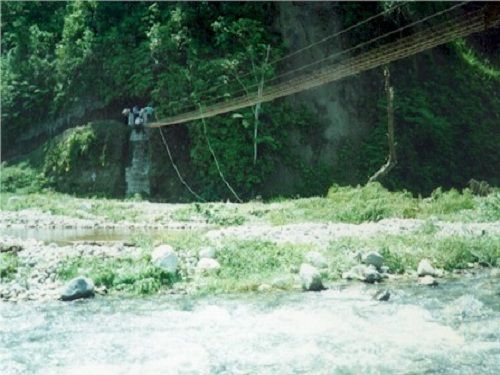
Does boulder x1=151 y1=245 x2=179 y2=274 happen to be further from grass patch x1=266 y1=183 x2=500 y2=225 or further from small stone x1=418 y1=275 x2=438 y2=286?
grass patch x1=266 y1=183 x2=500 y2=225

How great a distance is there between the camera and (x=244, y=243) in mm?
9070

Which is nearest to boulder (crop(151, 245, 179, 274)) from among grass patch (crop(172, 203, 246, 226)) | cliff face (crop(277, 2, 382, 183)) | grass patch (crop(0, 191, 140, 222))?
grass patch (crop(172, 203, 246, 226))

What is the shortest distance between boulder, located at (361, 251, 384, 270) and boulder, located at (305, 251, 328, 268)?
0.54 m

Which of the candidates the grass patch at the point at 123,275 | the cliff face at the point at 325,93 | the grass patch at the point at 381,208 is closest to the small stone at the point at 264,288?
the grass patch at the point at 123,275

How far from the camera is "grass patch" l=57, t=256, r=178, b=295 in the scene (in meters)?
7.23

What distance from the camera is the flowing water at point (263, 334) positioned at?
4.89 m

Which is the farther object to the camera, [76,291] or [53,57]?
[53,57]

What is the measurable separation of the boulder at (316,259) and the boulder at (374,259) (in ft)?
1.78

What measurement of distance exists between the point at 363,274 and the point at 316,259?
0.70 metres

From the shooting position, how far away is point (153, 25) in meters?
19.0

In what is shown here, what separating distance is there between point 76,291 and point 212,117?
36.5ft

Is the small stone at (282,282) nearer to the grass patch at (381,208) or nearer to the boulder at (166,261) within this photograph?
the boulder at (166,261)

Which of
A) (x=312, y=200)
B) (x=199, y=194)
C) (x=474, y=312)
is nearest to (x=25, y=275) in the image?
(x=474, y=312)

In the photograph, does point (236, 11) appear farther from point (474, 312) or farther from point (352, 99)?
point (474, 312)
